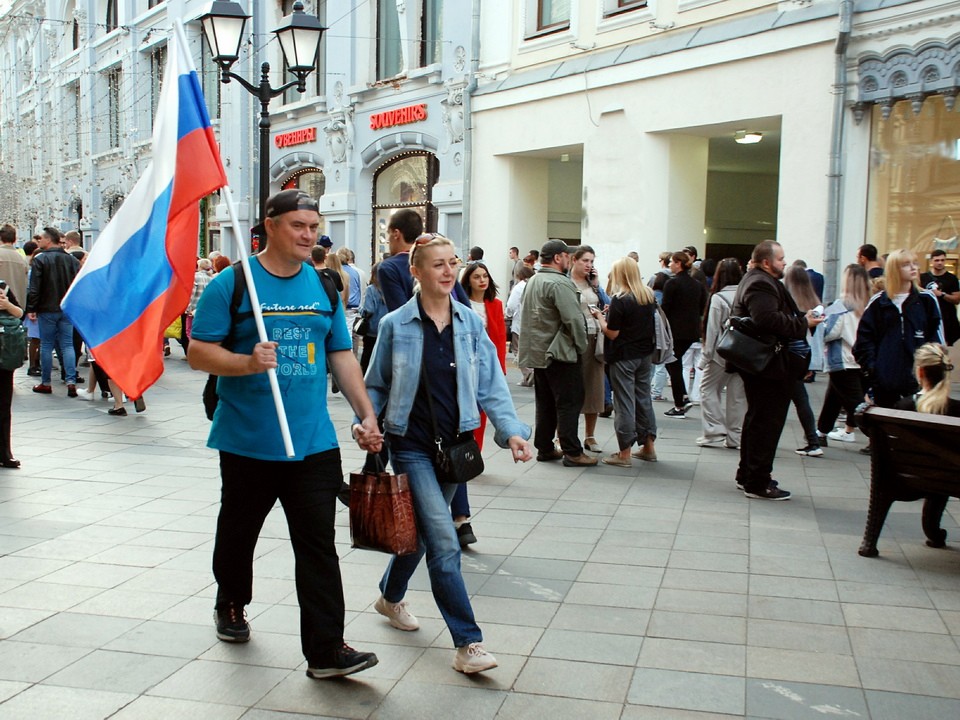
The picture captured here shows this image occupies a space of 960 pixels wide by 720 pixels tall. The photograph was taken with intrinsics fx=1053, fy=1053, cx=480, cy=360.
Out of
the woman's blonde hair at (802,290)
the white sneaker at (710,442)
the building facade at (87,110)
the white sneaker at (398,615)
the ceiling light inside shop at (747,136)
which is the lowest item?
the white sneaker at (710,442)

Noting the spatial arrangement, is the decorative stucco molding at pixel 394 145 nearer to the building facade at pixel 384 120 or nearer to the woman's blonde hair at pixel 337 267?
the building facade at pixel 384 120

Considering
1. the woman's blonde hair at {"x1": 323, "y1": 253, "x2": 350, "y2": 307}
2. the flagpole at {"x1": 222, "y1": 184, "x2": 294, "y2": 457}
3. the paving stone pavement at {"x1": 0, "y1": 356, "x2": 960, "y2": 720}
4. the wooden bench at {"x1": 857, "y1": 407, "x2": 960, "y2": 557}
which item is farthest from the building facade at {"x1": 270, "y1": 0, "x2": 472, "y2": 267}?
the flagpole at {"x1": 222, "y1": 184, "x2": 294, "y2": 457}

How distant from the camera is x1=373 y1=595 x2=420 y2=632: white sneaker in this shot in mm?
4715

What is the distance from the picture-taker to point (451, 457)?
438cm

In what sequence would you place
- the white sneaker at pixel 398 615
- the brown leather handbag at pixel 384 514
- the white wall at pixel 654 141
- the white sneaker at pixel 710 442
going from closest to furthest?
the brown leather handbag at pixel 384 514 → the white sneaker at pixel 398 615 → the white sneaker at pixel 710 442 → the white wall at pixel 654 141

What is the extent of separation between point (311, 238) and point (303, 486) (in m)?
0.98

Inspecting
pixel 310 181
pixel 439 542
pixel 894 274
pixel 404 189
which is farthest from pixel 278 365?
pixel 310 181

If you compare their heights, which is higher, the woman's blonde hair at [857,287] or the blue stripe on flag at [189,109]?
the blue stripe on flag at [189,109]

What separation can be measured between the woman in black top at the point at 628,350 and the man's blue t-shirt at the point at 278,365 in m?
4.79

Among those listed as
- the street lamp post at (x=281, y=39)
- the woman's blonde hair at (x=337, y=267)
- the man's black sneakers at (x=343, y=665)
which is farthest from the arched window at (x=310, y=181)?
the man's black sneakers at (x=343, y=665)

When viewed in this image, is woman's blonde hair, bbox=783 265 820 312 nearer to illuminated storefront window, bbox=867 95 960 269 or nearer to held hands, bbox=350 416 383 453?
illuminated storefront window, bbox=867 95 960 269

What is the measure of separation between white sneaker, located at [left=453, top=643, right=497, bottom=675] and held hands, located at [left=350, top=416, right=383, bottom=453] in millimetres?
870

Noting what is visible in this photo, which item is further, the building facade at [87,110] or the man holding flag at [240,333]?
the building facade at [87,110]

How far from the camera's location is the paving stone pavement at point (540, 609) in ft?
13.1
